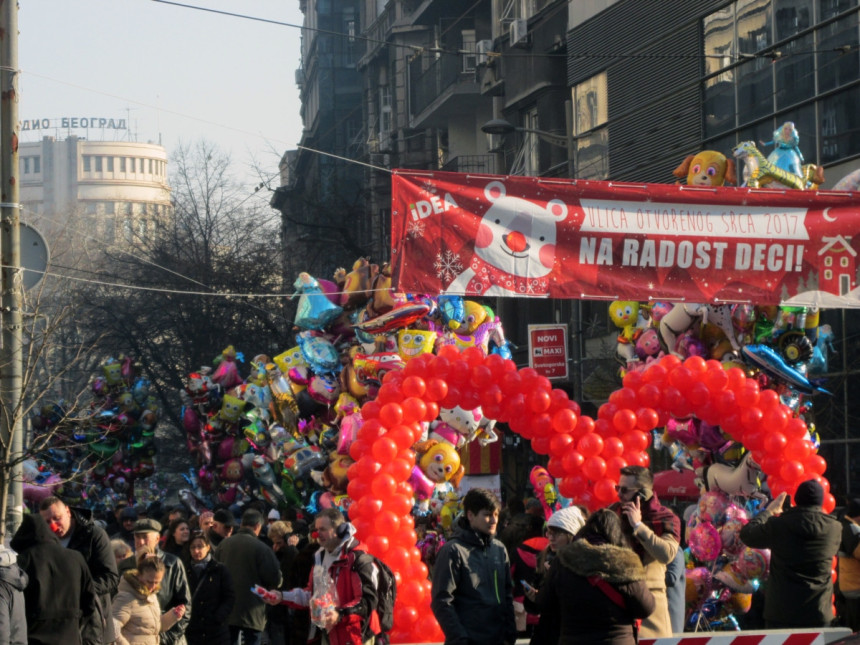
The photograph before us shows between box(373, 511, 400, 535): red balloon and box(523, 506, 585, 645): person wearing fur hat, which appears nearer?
box(523, 506, 585, 645): person wearing fur hat

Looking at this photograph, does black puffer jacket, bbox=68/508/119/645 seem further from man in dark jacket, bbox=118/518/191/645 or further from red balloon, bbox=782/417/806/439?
red balloon, bbox=782/417/806/439

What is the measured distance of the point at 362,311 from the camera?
18.4 meters

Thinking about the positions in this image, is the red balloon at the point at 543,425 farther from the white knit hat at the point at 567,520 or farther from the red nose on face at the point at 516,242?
the white knit hat at the point at 567,520

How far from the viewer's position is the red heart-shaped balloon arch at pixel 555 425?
35.3 feet

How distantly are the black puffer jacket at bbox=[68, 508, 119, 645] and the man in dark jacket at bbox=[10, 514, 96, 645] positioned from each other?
0.99ft

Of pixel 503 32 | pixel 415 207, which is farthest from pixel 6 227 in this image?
pixel 503 32

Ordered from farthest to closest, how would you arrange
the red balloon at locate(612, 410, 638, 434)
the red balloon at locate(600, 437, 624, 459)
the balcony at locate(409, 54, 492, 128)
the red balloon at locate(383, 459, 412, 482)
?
the balcony at locate(409, 54, 492, 128) < the red balloon at locate(612, 410, 638, 434) < the red balloon at locate(600, 437, 624, 459) < the red balloon at locate(383, 459, 412, 482)

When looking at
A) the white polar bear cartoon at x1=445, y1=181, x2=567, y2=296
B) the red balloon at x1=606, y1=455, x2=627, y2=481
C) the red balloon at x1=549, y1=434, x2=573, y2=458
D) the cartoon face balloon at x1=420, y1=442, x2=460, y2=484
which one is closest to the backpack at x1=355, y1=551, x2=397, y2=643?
the white polar bear cartoon at x1=445, y1=181, x2=567, y2=296

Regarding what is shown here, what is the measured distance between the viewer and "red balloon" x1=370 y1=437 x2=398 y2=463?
11.1m

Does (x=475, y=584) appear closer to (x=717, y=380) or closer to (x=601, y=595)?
(x=601, y=595)

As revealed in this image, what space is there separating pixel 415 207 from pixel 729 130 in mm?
12273

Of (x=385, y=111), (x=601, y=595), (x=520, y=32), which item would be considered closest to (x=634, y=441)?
(x=601, y=595)

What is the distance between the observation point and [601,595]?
244 inches

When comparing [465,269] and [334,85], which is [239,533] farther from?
[334,85]
